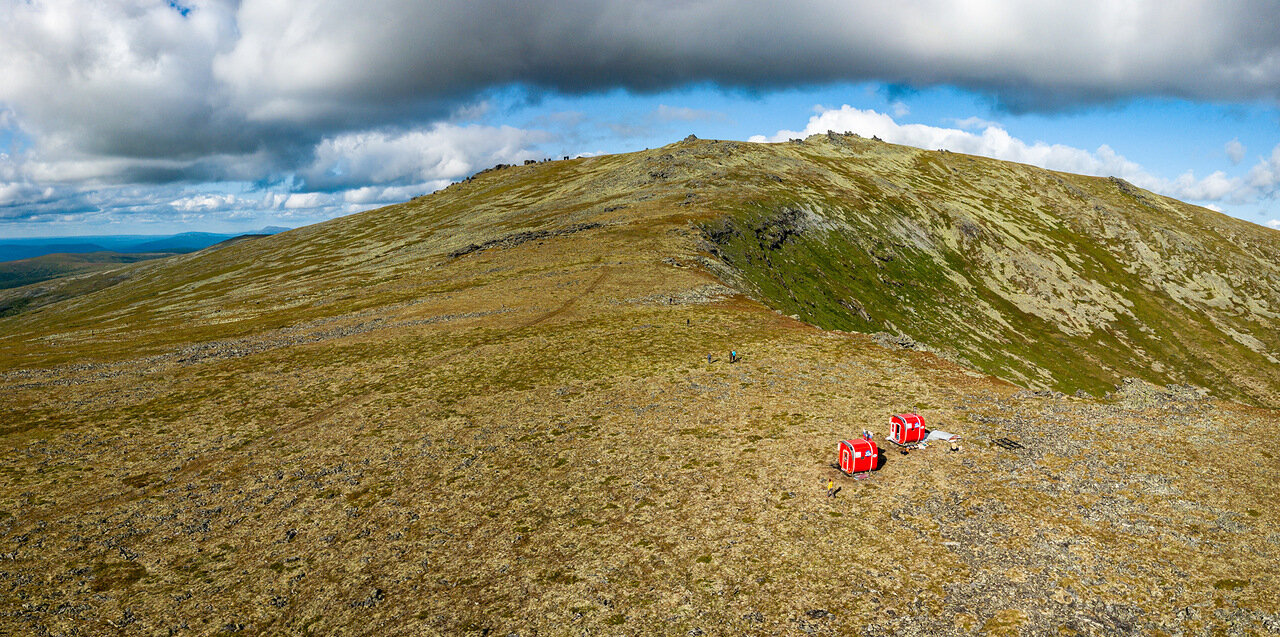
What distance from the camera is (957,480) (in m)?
29.1

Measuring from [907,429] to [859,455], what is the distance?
16.8ft

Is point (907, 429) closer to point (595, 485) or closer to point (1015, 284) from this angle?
point (595, 485)

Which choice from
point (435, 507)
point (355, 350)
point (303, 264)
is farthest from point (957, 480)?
point (303, 264)

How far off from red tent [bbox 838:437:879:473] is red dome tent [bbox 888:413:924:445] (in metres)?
→ 3.76

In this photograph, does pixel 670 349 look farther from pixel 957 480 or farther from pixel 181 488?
pixel 181 488

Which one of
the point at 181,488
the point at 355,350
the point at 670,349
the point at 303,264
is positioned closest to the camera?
the point at 181,488

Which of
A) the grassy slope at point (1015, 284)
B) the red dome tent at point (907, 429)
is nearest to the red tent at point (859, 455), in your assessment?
the red dome tent at point (907, 429)

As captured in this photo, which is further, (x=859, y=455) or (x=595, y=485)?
(x=595, y=485)

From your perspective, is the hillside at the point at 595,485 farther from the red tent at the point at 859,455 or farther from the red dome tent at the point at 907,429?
the red dome tent at the point at 907,429

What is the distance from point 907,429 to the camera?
32625 millimetres

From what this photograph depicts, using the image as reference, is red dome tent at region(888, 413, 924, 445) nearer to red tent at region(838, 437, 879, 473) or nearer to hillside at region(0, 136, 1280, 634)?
hillside at region(0, 136, 1280, 634)

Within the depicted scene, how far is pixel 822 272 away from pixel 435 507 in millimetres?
108338

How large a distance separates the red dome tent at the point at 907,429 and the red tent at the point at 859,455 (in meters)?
3.76

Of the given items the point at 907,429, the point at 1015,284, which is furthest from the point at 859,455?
the point at 1015,284
